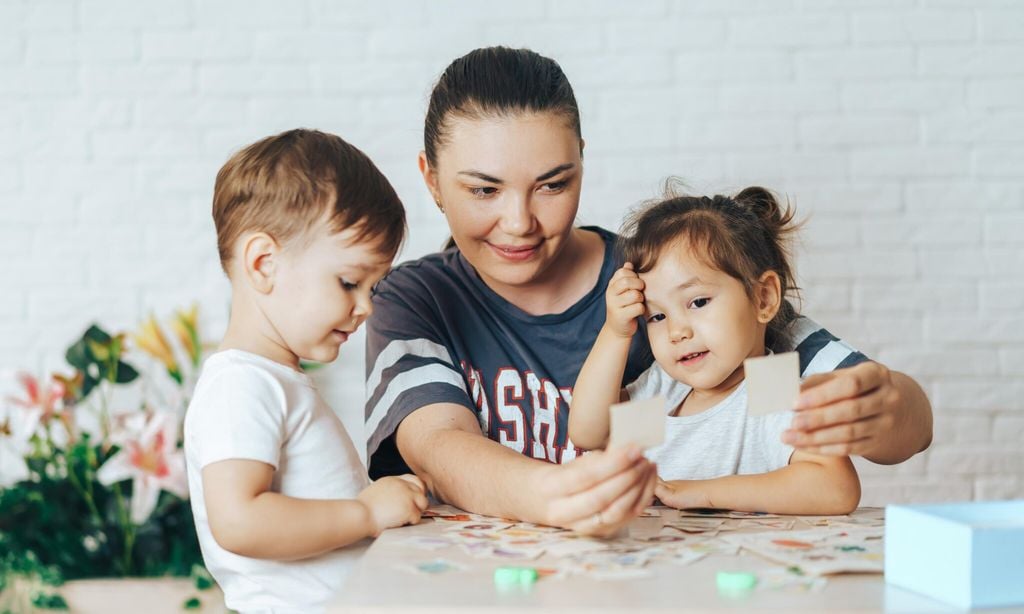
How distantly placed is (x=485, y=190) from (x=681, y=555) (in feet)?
2.65

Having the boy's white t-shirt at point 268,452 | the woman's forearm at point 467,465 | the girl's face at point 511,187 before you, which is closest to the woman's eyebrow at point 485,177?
the girl's face at point 511,187

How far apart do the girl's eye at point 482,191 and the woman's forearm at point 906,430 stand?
0.68 meters

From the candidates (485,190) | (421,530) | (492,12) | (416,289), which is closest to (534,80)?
(485,190)

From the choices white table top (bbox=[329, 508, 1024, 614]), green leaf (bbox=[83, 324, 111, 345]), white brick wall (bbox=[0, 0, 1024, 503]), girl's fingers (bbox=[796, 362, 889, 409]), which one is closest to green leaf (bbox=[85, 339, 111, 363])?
green leaf (bbox=[83, 324, 111, 345])

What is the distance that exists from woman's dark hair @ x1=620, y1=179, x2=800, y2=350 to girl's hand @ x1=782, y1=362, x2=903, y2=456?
1.06 feet

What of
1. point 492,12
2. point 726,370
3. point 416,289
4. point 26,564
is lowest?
point 26,564

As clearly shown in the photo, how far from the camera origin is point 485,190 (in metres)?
1.79

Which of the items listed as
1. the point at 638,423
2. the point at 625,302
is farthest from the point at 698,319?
the point at 638,423

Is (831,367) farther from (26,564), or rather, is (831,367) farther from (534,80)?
(26,564)

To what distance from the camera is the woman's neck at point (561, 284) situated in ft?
6.44

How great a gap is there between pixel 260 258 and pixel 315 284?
0.08 m

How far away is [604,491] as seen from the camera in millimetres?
1190

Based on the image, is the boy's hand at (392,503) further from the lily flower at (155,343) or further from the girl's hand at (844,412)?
the lily flower at (155,343)

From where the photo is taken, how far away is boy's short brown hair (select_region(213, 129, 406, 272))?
1456mm
